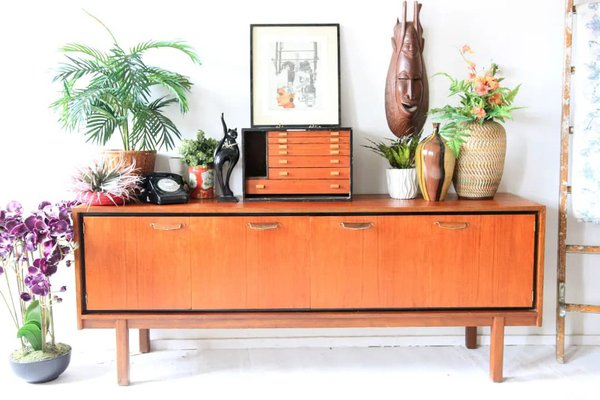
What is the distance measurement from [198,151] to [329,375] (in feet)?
3.99

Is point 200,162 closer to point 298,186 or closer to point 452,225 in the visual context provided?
point 298,186

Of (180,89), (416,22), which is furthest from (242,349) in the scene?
(416,22)

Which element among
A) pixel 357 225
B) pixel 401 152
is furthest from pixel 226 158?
pixel 401 152

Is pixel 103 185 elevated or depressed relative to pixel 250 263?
elevated

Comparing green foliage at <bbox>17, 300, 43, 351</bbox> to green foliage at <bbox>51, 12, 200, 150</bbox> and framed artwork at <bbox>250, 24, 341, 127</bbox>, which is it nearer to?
green foliage at <bbox>51, 12, 200, 150</bbox>

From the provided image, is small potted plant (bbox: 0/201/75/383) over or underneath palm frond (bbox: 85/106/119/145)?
underneath

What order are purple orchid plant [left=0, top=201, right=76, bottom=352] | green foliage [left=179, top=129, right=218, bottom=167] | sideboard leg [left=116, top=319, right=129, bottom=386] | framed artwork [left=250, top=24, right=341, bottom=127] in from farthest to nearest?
framed artwork [left=250, top=24, right=341, bottom=127], green foliage [left=179, top=129, right=218, bottom=167], sideboard leg [left=116, top=319, right=129, bottom=386], purple orchid plant [left=0, top=201, right=76, bottom=352]

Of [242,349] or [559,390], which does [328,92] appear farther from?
[559,390]

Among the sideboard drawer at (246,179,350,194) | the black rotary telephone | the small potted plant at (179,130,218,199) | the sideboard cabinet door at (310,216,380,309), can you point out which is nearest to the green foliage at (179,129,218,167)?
the small potted plant at (179,130,218,199)

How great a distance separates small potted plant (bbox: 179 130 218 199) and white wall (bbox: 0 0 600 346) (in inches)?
6.8

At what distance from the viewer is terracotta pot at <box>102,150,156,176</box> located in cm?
268

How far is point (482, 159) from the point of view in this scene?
274 centimetres

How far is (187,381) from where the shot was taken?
2.69 metres

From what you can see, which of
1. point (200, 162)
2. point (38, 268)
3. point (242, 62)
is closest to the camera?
point (38, 268)
